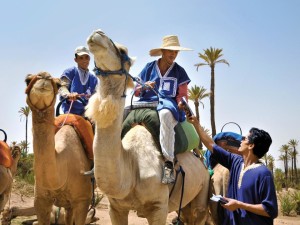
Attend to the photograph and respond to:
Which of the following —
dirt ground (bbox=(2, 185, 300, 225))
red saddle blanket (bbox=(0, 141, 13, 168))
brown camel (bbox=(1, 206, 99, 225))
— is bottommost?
dirt ground (bbox=(2, 185, 300, 225))

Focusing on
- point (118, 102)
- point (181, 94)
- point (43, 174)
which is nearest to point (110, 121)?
point (118, 102)

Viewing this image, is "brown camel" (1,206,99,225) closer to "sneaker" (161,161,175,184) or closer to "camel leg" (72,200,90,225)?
"camel leg" (72,200,90,225)

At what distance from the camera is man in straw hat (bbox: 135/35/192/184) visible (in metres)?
5.63

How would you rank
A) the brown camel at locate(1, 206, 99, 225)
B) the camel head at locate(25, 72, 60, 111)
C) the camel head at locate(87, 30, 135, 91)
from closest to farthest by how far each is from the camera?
1. the camel head at locate(87, 30, 135, 91)
2. the camel head at locate(25, 72, 60, 111)
3. the brown camel at locate(1, 206, 99, 225)

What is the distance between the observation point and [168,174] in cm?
524

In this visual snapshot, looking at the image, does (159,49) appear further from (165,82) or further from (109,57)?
(109,57)

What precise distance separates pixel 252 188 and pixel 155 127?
6.50 feet

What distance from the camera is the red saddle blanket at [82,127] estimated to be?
6.63m

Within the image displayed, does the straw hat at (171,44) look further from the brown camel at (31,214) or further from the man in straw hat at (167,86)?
the brown camel at (31,214)

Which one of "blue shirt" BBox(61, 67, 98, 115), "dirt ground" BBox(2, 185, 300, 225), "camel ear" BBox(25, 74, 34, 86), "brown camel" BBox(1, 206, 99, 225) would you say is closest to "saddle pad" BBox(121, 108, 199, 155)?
"camel ear" BBox(25, 74, 34, 86)

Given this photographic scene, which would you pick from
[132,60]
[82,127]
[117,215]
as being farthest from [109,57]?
[82,127]

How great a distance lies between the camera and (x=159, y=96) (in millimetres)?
5984

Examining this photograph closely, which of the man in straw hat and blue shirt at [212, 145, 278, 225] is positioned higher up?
the man in straw hat

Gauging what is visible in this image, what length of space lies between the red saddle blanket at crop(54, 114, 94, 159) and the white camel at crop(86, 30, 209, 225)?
48.2 inches
